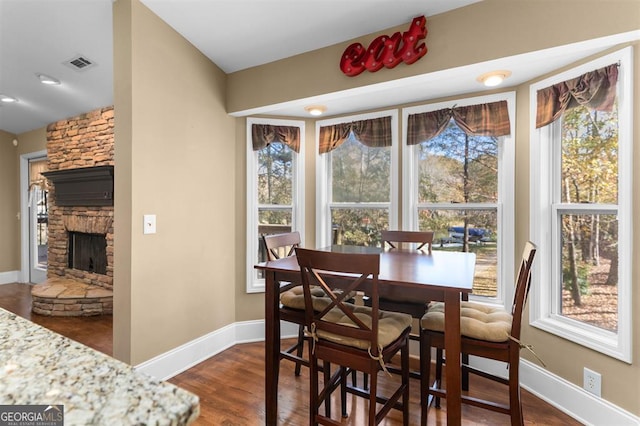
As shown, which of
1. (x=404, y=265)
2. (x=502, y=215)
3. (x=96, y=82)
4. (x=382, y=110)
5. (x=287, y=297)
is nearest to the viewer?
(x=404, y=265)

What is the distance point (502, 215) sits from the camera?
266 cm

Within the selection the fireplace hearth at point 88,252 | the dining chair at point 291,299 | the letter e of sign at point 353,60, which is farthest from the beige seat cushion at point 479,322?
the fireplace hearth at point 88,252

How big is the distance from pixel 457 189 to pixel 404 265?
4.36ft

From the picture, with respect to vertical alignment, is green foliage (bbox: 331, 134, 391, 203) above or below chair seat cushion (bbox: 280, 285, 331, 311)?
above

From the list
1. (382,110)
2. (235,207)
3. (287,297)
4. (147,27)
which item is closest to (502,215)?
(382,110)

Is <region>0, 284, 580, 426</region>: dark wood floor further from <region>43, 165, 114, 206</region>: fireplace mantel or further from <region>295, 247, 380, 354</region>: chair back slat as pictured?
<region>43, 165, 114, 206</region>: fireplace mantel

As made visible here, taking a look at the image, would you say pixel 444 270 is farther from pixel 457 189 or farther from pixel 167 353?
pixel 167 353

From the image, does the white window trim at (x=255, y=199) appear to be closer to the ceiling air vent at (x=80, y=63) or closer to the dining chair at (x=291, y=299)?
the dining chair at (x=291, y=299)

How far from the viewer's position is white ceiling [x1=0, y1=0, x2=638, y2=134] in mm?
2094

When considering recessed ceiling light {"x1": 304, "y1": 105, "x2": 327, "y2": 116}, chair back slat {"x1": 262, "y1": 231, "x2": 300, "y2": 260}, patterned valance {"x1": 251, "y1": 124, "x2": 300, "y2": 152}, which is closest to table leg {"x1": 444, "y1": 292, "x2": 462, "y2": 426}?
chair back slat {"x1": 262, "y1": 231, "x2": 300, "y2": 260}

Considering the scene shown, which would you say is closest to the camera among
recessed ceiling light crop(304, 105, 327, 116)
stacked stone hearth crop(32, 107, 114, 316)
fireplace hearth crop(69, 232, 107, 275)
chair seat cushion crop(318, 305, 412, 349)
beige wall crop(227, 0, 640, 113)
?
chair seat cushion crop(318, 305, 412, 349)

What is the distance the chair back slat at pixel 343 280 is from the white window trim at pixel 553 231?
1594 mm

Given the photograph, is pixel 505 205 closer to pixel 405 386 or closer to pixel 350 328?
pixel 405 386

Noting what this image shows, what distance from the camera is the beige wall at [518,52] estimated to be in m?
1.73
